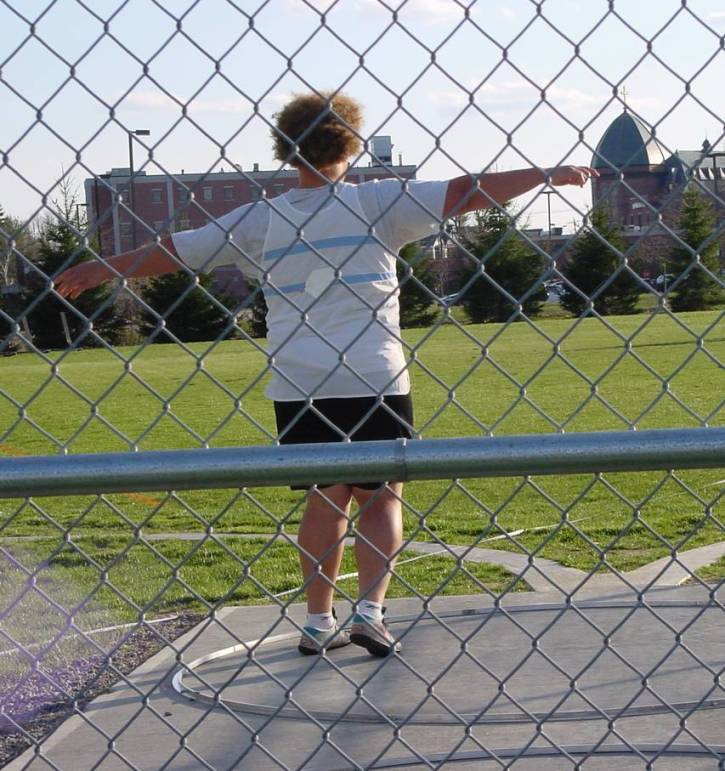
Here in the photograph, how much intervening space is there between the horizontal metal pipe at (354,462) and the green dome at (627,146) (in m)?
0.66

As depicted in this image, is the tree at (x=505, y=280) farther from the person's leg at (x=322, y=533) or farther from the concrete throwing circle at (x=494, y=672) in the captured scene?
the person's leg at (x=322, y=533)

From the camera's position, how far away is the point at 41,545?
26.1 feet

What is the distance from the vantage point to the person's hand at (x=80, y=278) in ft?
10.4

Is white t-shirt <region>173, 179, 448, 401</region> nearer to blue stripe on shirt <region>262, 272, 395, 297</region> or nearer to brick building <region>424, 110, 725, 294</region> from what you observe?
blue stripe on shirt <region>262, 272, 395, 297</region>

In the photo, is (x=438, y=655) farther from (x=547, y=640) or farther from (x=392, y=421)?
(x=392, y=421)

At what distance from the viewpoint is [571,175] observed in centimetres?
305

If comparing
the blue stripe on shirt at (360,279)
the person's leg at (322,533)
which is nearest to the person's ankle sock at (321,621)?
the person's leg at (322,533)

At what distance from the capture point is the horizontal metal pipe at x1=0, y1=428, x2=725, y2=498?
242 centimetres

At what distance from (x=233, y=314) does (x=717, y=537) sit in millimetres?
4989

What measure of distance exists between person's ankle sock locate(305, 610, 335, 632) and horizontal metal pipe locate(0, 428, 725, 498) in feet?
7.95

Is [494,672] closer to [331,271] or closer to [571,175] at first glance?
[331,271]

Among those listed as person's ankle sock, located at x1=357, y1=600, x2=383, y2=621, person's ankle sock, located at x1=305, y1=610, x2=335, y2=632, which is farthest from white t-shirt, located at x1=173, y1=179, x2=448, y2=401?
person's ankle sock, located at x1=305, y1=610, x2=335, y2=632

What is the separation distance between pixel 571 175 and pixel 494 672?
2096mm

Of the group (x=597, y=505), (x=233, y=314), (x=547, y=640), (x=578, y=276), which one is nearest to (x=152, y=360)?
(x=578, y=276)
